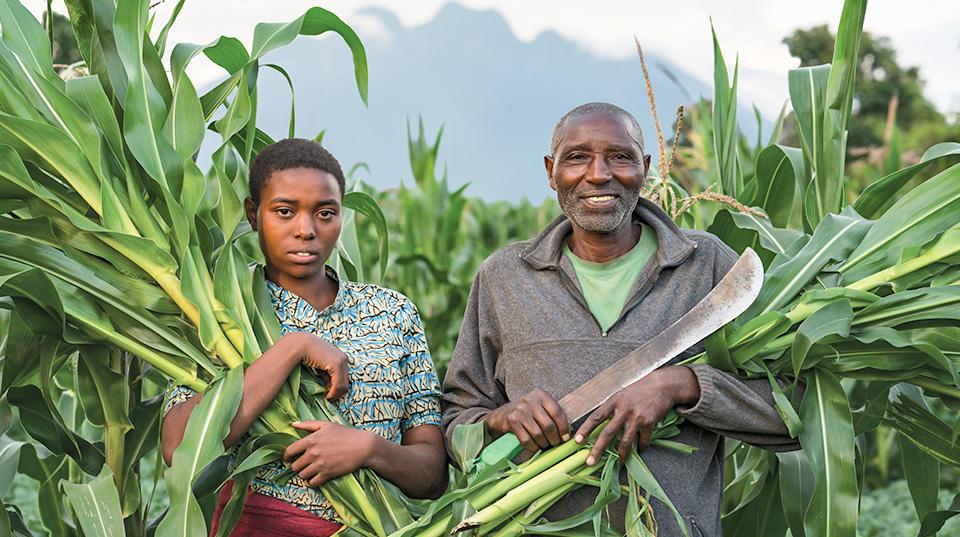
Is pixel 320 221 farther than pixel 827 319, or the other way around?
pixel 320 221

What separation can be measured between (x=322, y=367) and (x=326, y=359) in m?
0.02

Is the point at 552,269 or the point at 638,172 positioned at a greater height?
the point at 638,172

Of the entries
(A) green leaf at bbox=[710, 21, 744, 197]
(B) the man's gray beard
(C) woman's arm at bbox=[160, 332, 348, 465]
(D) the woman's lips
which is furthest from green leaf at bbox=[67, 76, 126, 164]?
(A) green leaf at bbox=[710, 21, 744, 197]

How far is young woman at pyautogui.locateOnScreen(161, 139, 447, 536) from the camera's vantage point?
1.75 meters

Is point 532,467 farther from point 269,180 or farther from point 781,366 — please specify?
point 269,180

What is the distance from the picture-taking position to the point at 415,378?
194 centimetres

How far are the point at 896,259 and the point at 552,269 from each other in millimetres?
612

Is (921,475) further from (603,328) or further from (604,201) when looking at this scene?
(604,201)

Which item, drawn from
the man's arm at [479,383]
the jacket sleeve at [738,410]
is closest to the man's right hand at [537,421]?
the man's arm at [479,383]

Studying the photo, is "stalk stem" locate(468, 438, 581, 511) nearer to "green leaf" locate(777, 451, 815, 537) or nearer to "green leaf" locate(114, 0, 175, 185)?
"green leaf" locate(777, 451, 815, 537)

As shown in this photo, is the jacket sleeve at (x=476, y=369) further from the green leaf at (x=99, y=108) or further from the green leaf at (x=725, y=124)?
the green leaf at (x=725, y=124)

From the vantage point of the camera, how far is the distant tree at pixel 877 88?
23.7 meters

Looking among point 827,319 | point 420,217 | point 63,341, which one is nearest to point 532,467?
point 827,319

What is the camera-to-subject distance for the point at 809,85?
232 centimetres
